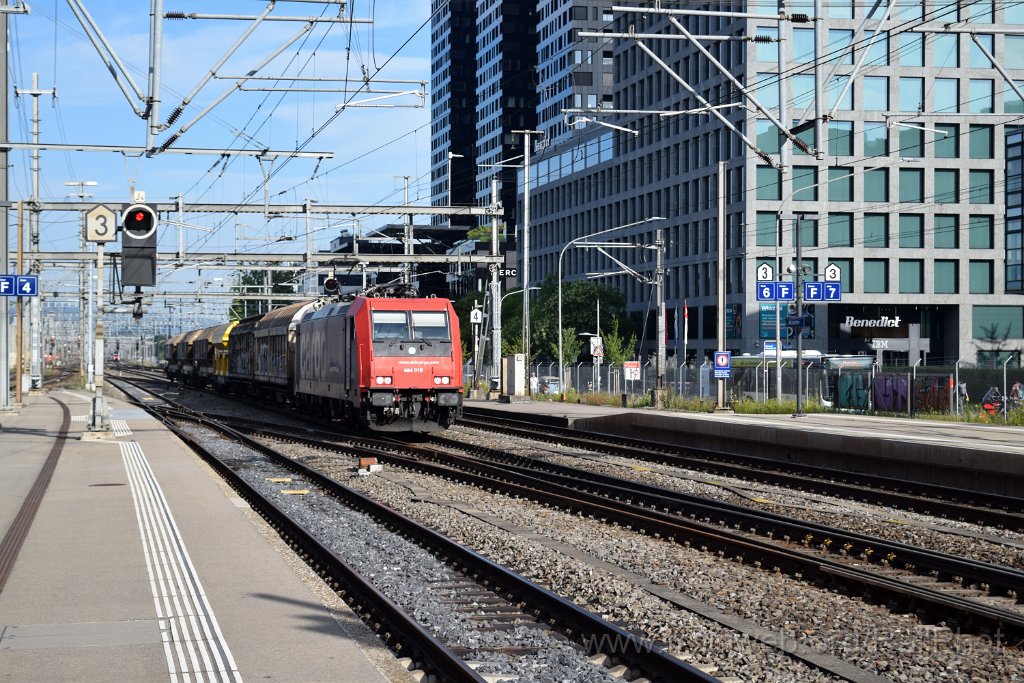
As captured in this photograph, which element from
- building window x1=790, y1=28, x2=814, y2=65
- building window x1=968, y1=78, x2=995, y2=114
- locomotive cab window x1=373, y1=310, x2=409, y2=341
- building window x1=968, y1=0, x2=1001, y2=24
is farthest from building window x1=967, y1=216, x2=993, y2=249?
locomotive cab window x1=373, y1=310, x2=409, y2=341

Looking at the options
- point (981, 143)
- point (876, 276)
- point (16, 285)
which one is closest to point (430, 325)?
point (16, 285)

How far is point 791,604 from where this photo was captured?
9891mm

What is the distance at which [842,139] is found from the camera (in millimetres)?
73625

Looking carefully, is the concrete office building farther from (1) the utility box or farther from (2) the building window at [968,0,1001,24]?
(1) the utility box

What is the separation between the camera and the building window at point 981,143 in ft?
243

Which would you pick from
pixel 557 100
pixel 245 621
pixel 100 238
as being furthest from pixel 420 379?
pixel 557 100

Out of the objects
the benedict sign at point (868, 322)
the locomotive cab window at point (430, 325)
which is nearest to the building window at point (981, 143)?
the benedict sign at point (868, 322)

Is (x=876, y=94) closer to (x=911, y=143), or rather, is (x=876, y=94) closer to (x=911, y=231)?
(x=911, y=143)

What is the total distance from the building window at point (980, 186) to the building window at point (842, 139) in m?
7.62

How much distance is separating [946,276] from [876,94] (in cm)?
1171

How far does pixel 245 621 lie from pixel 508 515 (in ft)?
24.9

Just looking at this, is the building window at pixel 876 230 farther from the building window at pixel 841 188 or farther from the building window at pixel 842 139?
the building window at pixel 842 139

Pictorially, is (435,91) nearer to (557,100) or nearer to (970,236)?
(557,100)

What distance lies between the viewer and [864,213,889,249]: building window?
2936 inches
